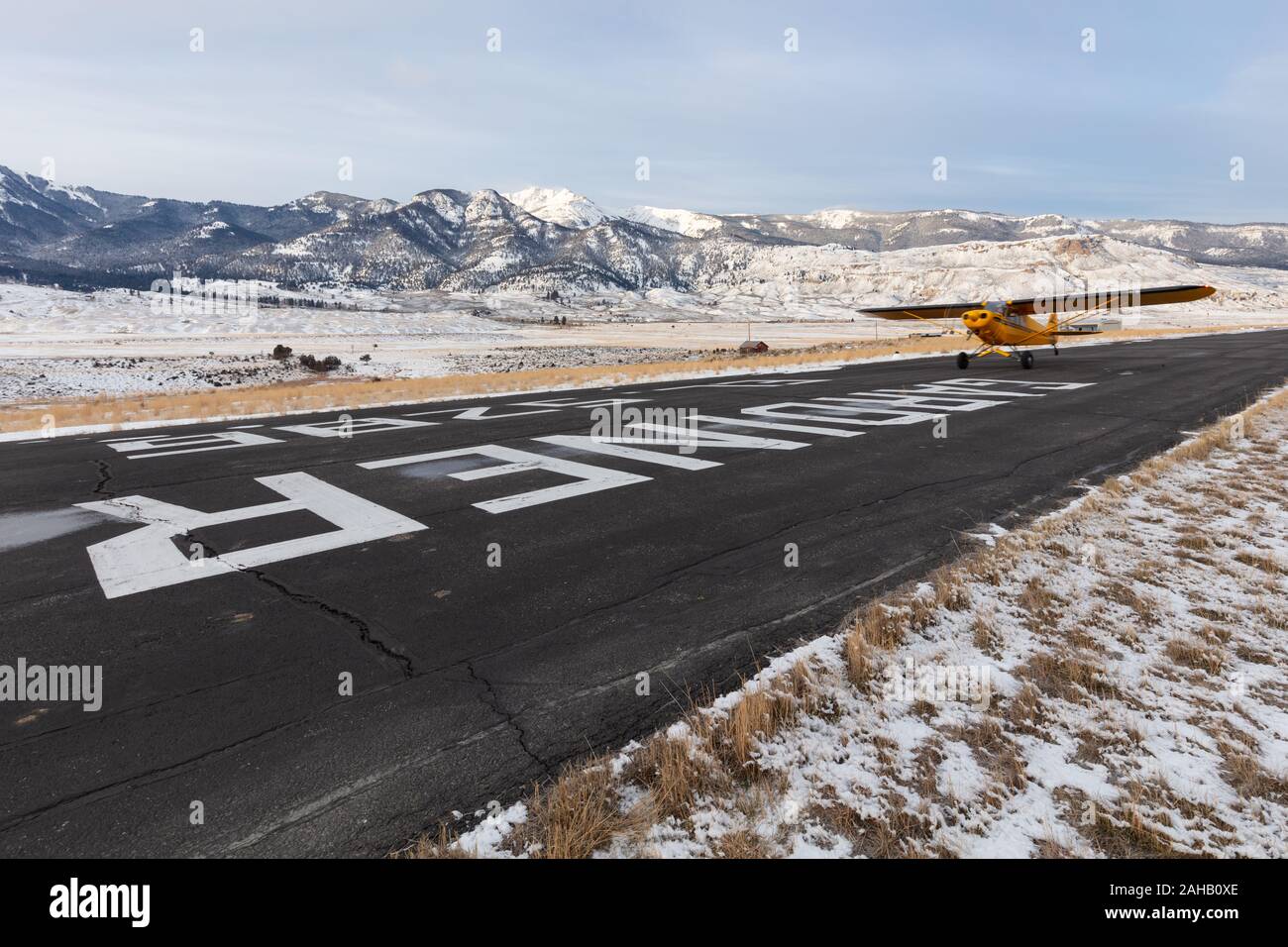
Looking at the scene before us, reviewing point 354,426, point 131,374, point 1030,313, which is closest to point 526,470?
Answer: point 354,426

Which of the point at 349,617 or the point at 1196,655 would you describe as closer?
the point at 1196,655

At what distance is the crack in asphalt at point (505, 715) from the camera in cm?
324

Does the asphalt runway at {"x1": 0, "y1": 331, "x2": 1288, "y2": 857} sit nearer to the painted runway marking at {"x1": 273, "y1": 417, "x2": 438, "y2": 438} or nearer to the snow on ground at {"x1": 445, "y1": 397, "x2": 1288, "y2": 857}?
the snow on ground at {"x1": 445, "y1": 397, "x2": 1288, "y2": 857}

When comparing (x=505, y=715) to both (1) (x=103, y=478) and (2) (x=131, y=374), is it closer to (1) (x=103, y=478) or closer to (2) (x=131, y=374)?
(1) (x=103, y=478)

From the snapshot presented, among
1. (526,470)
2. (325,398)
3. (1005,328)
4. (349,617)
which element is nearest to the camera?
(349,617)

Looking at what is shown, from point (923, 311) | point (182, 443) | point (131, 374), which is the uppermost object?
point (923, 311)

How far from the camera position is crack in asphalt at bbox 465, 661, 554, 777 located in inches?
127

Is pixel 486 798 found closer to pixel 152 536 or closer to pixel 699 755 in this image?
pixel 699 755

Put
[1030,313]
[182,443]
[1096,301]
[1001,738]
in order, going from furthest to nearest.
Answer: [1096,301] → [1030,313] → [182,443] → [1001,738]

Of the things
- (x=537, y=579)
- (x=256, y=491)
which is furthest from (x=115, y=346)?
(x=537, y=579)

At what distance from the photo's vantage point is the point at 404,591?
525 cm

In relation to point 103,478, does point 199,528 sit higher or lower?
lower

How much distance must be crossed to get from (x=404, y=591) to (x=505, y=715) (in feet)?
6.80
